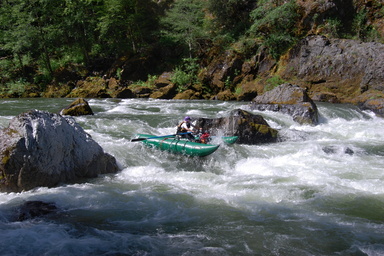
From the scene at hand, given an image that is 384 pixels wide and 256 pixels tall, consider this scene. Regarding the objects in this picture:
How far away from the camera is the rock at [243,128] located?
27.9 feet

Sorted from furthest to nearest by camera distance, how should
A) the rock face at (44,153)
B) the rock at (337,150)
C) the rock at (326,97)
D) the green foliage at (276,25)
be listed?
the green foliage at (276,25) → the rock at (326,97) → the rock at (337,150) → the rock face at (44,153)

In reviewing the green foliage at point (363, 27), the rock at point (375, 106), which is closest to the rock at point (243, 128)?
the rock at point (375, 106)

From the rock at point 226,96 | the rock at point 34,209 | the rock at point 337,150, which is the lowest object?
the rock at point 337,150

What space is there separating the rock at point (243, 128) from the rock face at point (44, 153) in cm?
367

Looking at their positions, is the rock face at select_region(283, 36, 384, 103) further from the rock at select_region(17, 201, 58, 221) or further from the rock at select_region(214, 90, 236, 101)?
the rock at select_region(17, 201, 58, 221)

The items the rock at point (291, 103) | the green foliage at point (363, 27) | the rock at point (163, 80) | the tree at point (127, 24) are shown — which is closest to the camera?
the rock at point (291, 103)

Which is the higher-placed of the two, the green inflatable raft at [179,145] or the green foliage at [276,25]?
the green foliage at [276,25]

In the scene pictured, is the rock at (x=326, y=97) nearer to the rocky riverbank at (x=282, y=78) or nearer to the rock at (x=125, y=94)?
the rocky riverbank at (x=282, y=78)

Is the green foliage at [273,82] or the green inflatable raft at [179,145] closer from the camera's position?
the green inflatable raft at [179,145]

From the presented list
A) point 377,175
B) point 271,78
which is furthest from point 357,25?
point 377,175

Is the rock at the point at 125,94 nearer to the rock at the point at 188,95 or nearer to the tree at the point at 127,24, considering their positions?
the rock at the point at 188,95

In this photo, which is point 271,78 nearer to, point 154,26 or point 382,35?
point 382,35

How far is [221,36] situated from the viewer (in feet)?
68.6

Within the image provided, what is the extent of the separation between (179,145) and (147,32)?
62.8ft
